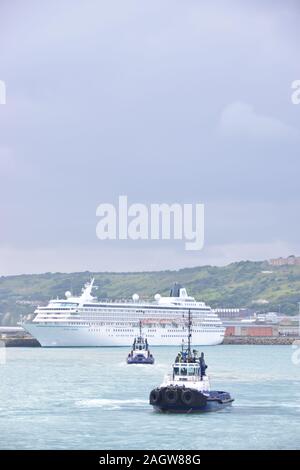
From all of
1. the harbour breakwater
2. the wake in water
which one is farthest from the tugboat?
the harbour breakwater

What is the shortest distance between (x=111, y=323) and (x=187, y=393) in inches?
3148

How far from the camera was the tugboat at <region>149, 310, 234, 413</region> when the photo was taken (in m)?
39.0

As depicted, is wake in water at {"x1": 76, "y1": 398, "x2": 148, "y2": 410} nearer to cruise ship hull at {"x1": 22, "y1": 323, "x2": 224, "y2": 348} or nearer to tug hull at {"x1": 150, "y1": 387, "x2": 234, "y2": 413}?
tug hull at {"x1": 150, "y1": 387, "x2": 234, "y2": 413}

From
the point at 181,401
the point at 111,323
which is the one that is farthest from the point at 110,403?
the point at 111,323

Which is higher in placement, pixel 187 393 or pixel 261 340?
pixel 261 340

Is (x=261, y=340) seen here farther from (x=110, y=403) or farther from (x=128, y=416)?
(x=128, y=416)

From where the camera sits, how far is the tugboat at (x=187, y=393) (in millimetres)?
39031

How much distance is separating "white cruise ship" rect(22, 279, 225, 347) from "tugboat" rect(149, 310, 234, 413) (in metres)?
71.8

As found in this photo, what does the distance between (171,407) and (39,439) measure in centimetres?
756

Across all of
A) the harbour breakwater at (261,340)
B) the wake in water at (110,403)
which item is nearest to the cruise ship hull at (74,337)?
the harbour breakwater at (261,340)

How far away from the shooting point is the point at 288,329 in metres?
172

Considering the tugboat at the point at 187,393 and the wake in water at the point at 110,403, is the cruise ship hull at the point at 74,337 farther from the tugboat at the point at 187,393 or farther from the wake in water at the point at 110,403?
the tugboat at the point at 187,393

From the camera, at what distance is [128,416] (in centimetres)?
3831
